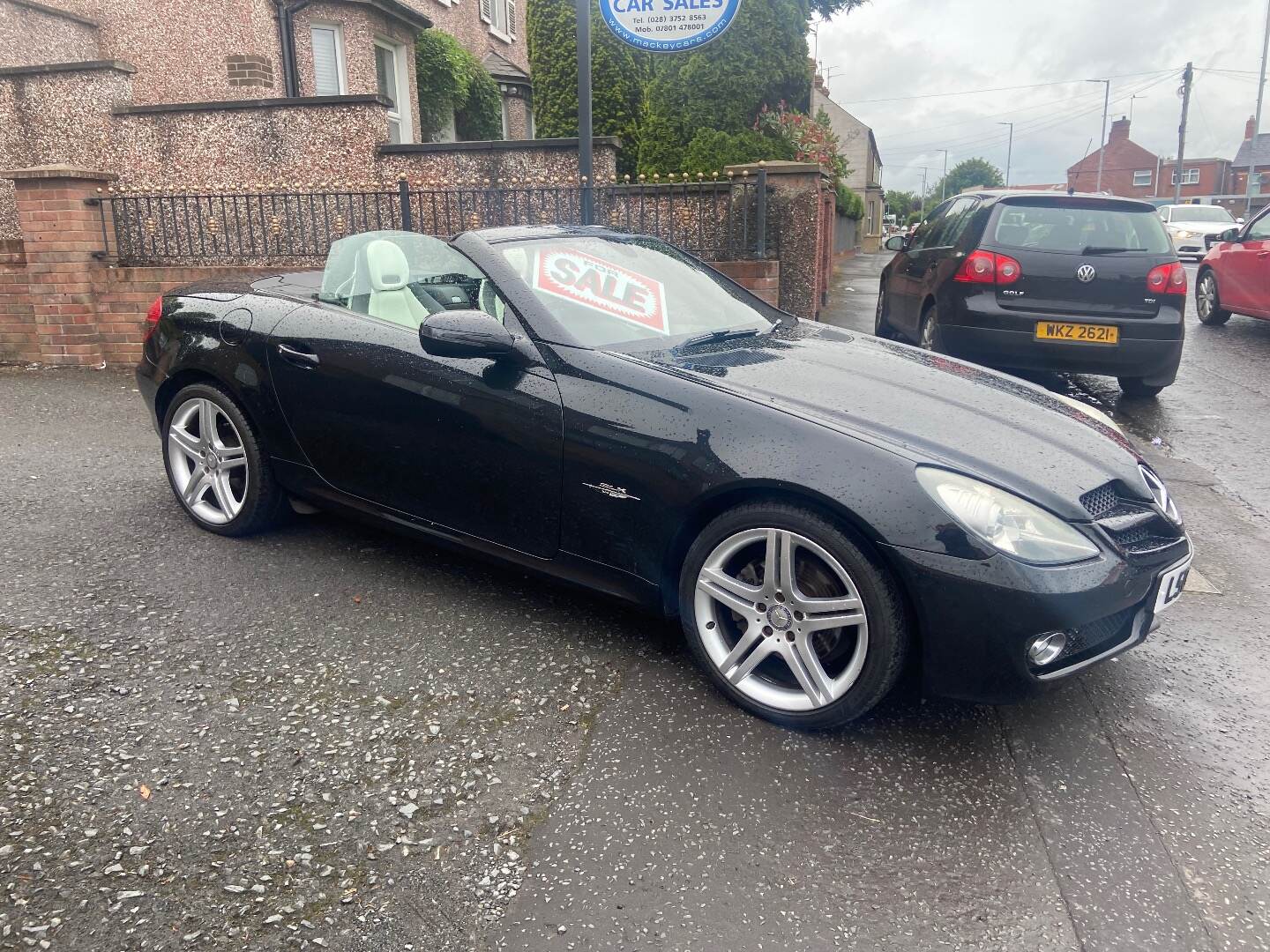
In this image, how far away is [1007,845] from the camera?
98.2 inches

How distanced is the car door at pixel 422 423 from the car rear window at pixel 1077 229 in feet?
16.6

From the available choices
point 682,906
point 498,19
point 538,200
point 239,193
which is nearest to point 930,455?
point 682,906

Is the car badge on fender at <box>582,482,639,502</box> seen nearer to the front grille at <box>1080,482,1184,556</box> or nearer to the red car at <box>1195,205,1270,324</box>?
the front grille at <box>1080,482,1184,556</box>

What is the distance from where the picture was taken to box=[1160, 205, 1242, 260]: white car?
85.0 ft

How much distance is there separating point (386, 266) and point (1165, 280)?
5673mm

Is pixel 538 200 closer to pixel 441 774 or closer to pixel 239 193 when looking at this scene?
pixel 239 193

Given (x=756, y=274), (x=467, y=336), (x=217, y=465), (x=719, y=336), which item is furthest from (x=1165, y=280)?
(x=217, y=465)

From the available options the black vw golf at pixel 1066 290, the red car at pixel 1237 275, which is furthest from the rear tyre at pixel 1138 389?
the red car at pixel 1237 275

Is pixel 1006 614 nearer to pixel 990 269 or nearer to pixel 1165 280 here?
pixel 990 269

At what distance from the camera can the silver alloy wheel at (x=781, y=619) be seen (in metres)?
2.85

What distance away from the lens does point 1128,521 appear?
2914 millimetres

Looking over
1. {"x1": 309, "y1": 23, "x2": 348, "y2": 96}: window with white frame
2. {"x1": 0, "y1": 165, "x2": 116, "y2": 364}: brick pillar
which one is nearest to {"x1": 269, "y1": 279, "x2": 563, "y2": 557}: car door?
{"x1": 0, "y1": 165, "x2": 116, "y2": 364}: brick pillar

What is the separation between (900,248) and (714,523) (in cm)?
730

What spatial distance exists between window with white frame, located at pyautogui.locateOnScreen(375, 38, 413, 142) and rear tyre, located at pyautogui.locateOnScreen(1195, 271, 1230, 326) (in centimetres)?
1237
